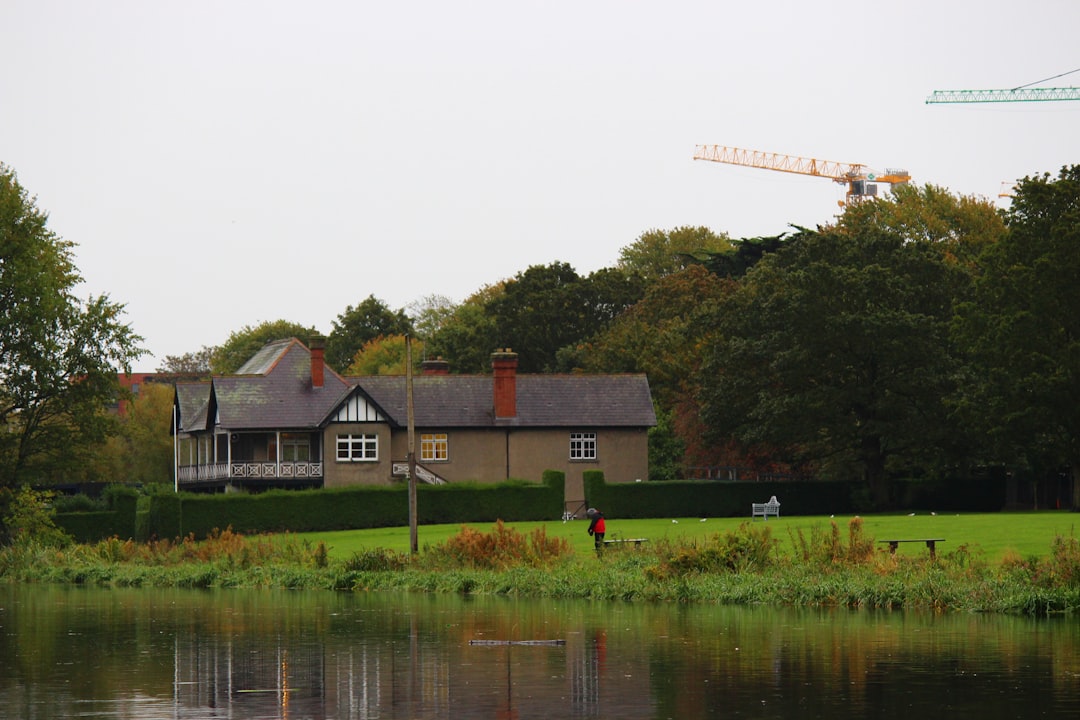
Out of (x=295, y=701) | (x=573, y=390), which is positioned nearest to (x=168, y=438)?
(x=573, y=390)

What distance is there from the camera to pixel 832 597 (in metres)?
29.9

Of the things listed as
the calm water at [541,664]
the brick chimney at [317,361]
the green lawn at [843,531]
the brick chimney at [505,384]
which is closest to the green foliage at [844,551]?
the calm water at [541,664]

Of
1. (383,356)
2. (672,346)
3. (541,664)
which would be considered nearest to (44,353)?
(672,346)

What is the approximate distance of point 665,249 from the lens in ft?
390

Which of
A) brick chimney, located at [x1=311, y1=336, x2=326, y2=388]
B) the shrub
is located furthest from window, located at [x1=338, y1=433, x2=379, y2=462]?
the shrub

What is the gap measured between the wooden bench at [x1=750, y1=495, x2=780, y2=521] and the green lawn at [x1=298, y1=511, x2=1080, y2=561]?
2.76 metres

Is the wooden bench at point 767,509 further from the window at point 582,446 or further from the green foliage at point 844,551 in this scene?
the green foliage at point 844,551

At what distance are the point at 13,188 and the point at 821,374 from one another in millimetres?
32726

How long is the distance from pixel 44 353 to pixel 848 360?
3162 centimetres

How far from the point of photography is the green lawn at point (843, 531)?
131 feet

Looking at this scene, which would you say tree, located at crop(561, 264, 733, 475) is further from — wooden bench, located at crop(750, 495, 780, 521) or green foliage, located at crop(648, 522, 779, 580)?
green foliage, located at crop(648, 522, 779, 580)

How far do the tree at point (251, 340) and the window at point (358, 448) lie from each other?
51.7m

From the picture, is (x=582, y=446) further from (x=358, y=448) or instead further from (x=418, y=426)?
(x=358, y=448)

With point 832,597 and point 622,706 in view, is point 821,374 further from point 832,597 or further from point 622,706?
point 622,706
